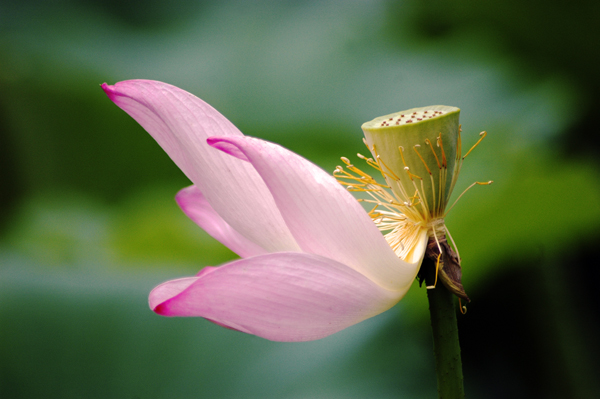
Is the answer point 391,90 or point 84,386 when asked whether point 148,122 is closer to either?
point 84,386

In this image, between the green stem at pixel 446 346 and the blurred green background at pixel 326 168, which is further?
the blurred green background at pixel 326 168

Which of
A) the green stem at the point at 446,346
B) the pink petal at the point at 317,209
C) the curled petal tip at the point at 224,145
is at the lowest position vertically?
the green stem at the point at 446,346

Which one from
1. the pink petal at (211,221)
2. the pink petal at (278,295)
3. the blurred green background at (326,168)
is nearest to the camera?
the pink petal at (278,295)

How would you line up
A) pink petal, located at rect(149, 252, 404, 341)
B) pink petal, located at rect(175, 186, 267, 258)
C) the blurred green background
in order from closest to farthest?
pink petal, located at rect(149, 252, 404, 341) < pink petal, located at rect(175, 186, 267, 258) < the blurred green background

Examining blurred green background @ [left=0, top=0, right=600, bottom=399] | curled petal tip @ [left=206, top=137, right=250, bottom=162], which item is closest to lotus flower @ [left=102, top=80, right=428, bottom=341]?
curled petal tip @ [left=206, top=137, right=250, bottom=162]

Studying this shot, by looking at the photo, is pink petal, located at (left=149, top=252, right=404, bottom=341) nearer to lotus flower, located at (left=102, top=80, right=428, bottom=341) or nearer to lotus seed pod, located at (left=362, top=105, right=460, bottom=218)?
lotus flower, located at (left=102, top=80, right=428, bottom=341)

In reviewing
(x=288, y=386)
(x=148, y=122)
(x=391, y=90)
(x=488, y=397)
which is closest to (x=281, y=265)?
(x=148, y=122)

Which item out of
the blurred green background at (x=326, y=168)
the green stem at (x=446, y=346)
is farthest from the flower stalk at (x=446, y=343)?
the blurred green background at (x=326, y=168)

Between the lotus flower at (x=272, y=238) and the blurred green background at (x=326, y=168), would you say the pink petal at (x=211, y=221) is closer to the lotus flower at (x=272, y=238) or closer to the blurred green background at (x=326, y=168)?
the lotus flower at (x=272, y=238)
